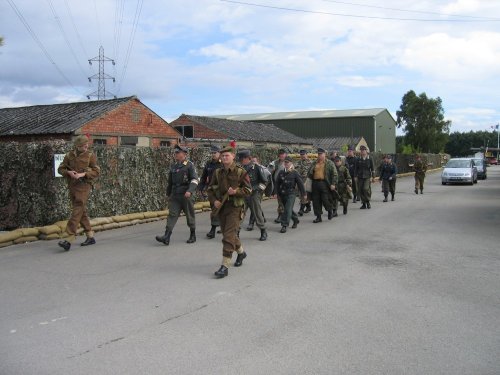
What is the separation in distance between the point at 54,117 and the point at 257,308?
71.6ft

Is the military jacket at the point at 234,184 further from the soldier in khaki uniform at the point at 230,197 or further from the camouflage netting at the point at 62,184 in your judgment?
the camouflage netting at the point at 62,184

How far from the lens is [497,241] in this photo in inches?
384

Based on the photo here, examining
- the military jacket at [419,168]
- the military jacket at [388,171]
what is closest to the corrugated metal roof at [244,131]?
the military jacket at [419,168]

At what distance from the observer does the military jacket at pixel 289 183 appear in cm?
1159

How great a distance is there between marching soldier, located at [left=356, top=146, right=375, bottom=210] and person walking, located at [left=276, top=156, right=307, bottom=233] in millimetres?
5001

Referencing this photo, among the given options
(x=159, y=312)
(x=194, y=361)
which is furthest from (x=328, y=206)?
(x=194, y=361)

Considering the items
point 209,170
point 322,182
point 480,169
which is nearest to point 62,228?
point 209,170

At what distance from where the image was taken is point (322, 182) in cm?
1316

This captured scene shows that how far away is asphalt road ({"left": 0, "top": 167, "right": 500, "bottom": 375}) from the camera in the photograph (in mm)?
4195

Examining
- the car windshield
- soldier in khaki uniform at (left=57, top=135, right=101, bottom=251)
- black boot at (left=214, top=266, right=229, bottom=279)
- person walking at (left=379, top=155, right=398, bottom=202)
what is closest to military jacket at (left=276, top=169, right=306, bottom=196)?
soldier in khaki uniform at (left=57, top=135, right=101, bottom=251)

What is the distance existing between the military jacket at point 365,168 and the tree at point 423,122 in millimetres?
54962

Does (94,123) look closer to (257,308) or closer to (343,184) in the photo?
(343,184)

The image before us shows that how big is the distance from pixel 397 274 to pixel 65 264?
16.0ft

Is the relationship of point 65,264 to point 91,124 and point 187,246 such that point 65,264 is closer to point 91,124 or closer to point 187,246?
point 187,246
